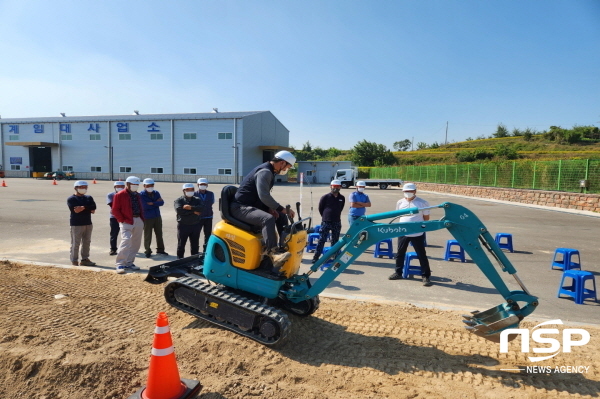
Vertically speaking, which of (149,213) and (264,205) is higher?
(264,205)

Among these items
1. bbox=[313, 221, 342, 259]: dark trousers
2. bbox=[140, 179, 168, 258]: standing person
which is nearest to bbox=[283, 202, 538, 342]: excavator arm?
bbox=[313, 221, 342, 259]: dark trousers

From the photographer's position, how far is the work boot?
4238 mm

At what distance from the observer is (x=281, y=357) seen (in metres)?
4.09

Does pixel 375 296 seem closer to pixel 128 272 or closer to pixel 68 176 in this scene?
pixel 128 272

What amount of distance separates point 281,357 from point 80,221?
232 inches

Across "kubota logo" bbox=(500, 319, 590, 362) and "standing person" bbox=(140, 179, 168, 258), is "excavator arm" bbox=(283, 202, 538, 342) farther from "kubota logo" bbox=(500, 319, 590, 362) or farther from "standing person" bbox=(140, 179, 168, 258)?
"standing person" bbox=(140, 179, 168, 258)

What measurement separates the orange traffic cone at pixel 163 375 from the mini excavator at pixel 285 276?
41.3 inches

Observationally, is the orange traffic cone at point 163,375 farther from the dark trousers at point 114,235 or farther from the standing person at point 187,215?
the dark trousers at point 114,235

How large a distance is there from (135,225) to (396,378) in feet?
20.4

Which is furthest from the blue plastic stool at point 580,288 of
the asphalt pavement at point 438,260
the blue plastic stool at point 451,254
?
the blue plastic stool at point 451,254

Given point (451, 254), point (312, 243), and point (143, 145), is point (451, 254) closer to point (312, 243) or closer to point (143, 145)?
point (312, 243)

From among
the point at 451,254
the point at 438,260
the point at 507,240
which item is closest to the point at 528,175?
the point at 507,240

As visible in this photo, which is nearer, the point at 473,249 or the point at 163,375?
the point at 163,375

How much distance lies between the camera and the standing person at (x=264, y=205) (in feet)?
14.3
